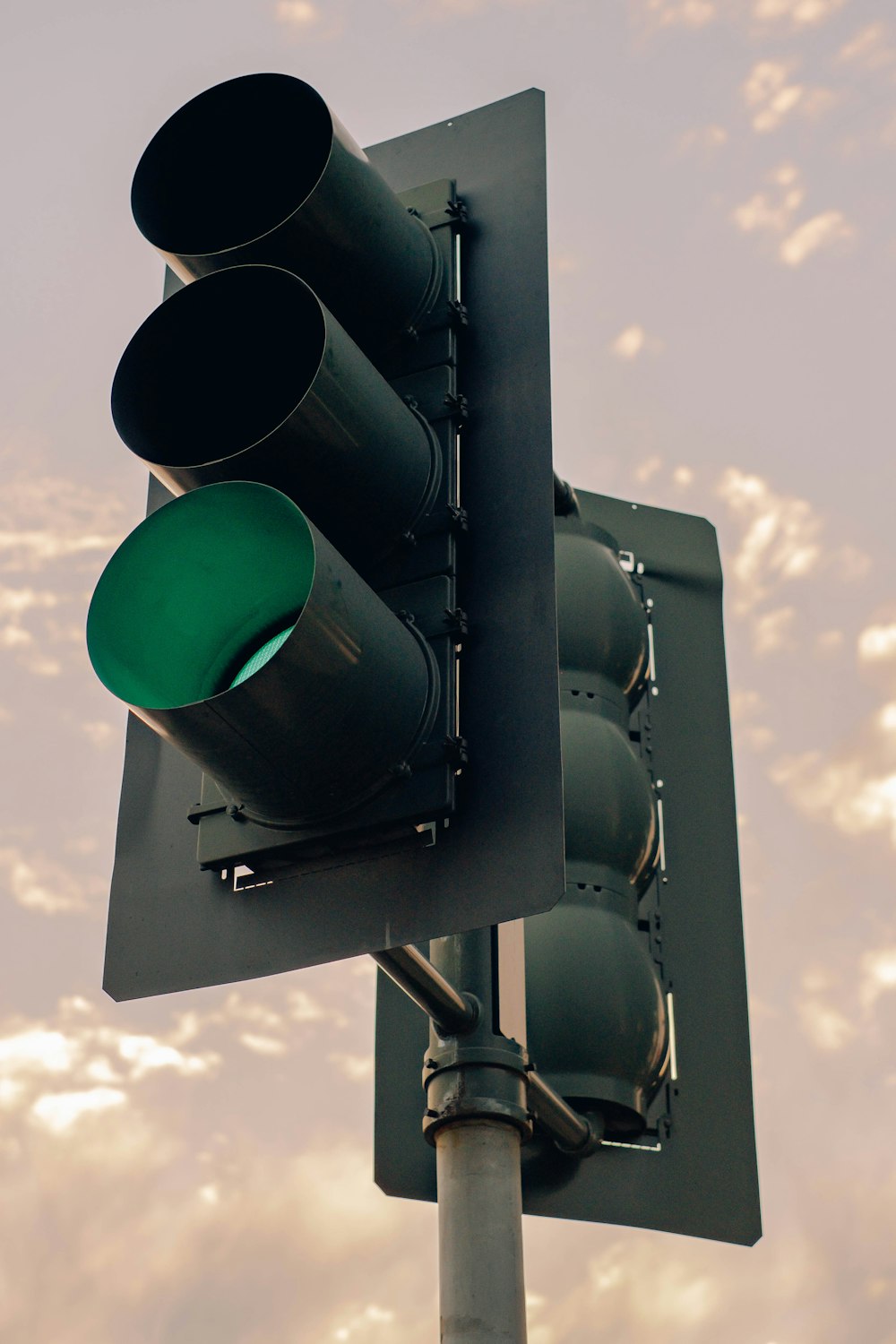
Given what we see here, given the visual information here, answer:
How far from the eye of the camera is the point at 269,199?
10.2 ft

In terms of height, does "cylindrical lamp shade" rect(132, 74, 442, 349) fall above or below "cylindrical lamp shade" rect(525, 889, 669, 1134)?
above

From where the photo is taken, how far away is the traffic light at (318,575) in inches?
102

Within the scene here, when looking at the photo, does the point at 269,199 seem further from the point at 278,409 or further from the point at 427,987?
the point at 427,987

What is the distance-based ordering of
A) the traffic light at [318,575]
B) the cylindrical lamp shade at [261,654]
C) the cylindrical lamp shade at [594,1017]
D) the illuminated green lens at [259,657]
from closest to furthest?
1. the cylindrical lamp shade at [261,654]
2. the traffic light at [318,575]
3. the illuminated green lens at [259,657]
4. the cylindrical lamp shade at [594,1017]

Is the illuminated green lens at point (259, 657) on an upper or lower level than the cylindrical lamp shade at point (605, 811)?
lower

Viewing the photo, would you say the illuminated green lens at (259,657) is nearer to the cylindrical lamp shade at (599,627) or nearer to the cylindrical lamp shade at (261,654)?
the cylindrical lamp shade at (261,654)

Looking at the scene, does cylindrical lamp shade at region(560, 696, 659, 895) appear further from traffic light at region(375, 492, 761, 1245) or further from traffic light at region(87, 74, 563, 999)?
traffic light at region(87, 74, 563, 999)

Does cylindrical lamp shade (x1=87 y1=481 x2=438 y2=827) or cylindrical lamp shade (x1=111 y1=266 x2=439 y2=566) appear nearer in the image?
cylindrical lamp shade (x1=87 y1=481 x2=438 y2=827)

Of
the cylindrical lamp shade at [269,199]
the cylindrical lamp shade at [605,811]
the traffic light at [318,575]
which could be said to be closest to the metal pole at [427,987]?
the traffic light at [318,575]

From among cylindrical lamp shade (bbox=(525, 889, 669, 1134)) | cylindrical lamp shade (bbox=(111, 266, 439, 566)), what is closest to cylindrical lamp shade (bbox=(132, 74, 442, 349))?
cylindrical lamp shade (bbox=(111, 266, 439, 566))

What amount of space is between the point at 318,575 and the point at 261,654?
36cm

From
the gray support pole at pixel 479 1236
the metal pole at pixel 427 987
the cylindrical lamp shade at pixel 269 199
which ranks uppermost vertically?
the cylindrical lamp shade at pixel 269 199

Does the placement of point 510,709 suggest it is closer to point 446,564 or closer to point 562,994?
point 446,564

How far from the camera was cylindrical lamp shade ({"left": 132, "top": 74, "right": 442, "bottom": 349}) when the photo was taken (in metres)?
3.00
